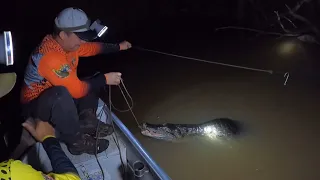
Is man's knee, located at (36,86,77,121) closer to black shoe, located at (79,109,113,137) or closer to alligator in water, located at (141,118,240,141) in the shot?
black shoe, located at (79,109,113,137)

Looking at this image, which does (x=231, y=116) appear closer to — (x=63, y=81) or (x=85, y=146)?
(x=85, y=146)

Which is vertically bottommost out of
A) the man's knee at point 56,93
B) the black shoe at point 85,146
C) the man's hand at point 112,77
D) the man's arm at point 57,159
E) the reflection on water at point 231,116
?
the reflection on water at point 231,116

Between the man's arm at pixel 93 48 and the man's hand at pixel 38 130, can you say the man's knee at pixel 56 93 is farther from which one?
the man's arm at pixel 93 48

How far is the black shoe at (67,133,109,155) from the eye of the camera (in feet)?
9.92

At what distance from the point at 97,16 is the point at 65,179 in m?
6.83

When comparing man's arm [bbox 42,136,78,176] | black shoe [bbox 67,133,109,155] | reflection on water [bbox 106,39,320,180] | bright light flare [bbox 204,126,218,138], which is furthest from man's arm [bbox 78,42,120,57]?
bright light flare [bbox 204,126,218,138]

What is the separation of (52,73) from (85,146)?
2.50 ft

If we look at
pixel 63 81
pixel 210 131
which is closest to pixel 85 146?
pixel 63 81

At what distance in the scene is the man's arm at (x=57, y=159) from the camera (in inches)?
83.6

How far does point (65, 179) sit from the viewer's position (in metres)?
1.91

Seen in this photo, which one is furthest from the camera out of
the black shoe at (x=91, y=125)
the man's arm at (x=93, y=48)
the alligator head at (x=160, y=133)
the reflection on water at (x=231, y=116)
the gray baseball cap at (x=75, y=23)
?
the alligator head at (x=160, y=133)

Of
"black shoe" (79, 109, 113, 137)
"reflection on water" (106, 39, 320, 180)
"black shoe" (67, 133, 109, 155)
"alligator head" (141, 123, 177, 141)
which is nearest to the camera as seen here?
"black shoe" (67, 133, 109, 155)

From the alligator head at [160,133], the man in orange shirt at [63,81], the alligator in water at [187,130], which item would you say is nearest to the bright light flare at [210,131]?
the alligator in water at [187,130]

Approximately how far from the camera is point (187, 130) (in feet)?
14.6
